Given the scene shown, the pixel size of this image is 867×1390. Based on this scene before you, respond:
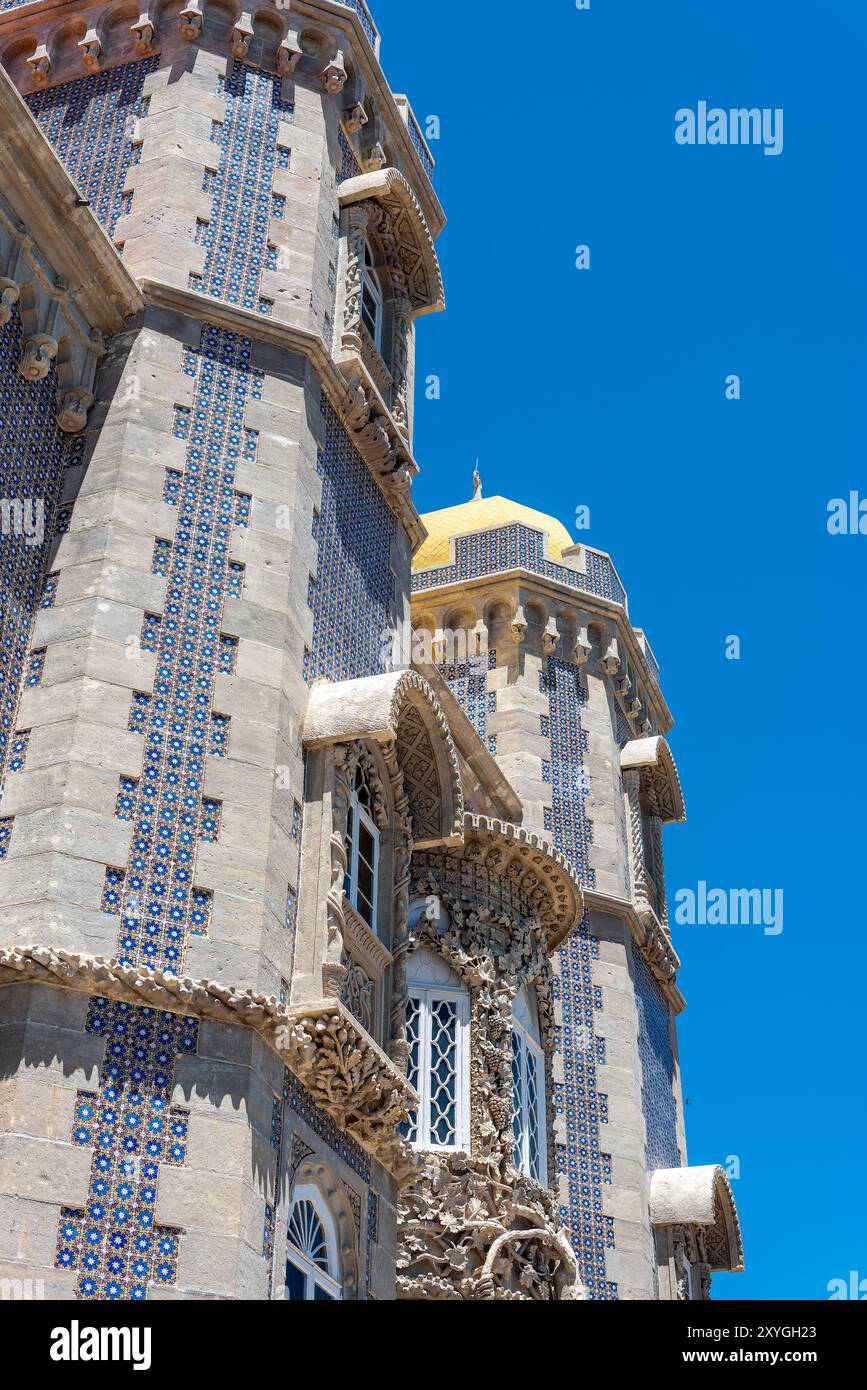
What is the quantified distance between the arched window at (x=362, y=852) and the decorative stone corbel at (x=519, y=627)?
10008 mm

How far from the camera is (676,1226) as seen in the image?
22594 mm

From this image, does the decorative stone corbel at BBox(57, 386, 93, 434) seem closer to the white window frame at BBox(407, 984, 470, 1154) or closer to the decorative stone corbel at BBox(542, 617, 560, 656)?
the white window frame at BBox(407, 984, 470, 1154)

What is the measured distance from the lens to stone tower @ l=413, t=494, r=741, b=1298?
21922 mm

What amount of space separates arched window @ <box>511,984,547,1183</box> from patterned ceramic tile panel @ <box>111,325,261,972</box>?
22.8ft

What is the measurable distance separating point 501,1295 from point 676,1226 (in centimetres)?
534

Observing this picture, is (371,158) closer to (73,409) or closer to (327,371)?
(327,371)

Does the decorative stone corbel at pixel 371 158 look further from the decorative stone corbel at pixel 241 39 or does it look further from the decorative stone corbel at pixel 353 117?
the decorative stone corbel at pixel 241 39

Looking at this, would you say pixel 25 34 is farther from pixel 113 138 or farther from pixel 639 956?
pixel 639 956

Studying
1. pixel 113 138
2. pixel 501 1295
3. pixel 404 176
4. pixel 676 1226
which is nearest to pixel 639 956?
pixel 676 1226

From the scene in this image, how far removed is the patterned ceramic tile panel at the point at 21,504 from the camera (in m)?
13.8

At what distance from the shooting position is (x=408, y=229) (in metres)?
20.0

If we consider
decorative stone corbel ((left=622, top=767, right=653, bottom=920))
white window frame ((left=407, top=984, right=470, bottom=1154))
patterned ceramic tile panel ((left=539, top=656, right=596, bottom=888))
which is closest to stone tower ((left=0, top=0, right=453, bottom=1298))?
white window frame ((left=407, top=984, right=470, bottom=1154))

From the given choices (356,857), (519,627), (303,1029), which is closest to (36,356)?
(356,857)
